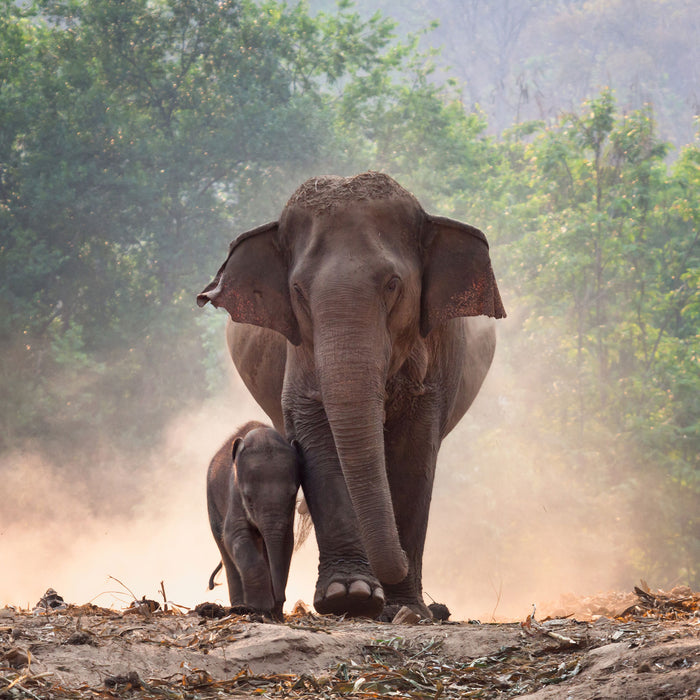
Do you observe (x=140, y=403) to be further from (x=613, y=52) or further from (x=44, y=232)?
(x=613, y=52)

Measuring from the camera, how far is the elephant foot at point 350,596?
20.5ft

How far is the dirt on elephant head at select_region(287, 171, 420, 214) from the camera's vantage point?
6.36 m

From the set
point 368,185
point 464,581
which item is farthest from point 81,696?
point 464,581

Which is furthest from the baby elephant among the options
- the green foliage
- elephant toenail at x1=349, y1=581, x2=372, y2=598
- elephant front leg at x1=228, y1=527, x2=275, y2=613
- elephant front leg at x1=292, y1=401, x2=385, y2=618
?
the green foliage

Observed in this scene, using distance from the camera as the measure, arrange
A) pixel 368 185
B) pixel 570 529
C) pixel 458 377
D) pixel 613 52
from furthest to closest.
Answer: pixel 613 52
pixel 570 529
pixel 458 377
pixel 368 185

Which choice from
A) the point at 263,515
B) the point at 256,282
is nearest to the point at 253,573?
the point at 263,515

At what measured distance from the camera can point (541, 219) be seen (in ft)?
91.9

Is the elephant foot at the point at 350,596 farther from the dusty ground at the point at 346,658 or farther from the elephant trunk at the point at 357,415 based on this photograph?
the dusty ground at the point at 346,658

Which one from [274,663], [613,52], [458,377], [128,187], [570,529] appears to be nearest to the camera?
[274,663]

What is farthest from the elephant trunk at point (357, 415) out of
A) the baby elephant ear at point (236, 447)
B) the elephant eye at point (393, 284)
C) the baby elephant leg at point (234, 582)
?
the baby elephant leg at point (234, 582)

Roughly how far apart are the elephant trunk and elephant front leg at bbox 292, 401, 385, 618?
47cm

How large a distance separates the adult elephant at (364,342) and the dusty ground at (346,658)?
3.67 ft

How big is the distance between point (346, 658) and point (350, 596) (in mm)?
1723

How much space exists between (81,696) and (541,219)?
2548 centimetres
